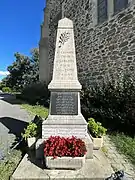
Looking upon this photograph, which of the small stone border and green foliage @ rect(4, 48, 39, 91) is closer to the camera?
the small stone border

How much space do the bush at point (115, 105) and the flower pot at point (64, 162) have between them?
10.3 feet

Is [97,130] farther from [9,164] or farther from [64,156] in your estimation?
[9,164]

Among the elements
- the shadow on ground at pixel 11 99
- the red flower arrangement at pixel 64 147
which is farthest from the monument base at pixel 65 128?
the shadow on ground at pixel 11 99

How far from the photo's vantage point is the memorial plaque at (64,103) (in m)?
4.79

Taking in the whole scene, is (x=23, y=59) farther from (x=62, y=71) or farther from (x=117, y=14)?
(x=62, y=71)

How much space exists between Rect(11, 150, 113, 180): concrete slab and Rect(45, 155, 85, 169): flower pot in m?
0.08

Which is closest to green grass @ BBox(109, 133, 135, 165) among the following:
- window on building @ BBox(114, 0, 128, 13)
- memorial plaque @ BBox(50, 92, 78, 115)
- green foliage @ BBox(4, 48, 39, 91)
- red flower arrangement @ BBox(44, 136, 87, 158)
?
red flower arrangement @ BBox(44, 136, 87, 158)

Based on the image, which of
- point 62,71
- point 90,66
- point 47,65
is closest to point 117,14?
point 90,66

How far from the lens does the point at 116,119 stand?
705 centimetres

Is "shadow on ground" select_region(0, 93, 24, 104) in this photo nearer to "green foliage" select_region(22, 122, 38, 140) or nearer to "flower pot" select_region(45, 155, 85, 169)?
"green foliage" select_region(22, 122, 38, 140)

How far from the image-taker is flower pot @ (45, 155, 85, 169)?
3871mm

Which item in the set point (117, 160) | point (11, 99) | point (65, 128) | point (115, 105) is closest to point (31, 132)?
point (65, 128)

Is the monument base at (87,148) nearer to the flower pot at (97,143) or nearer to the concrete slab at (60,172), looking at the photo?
the concrete slab at (60,172)

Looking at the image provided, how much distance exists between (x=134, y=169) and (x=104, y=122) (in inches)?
142
